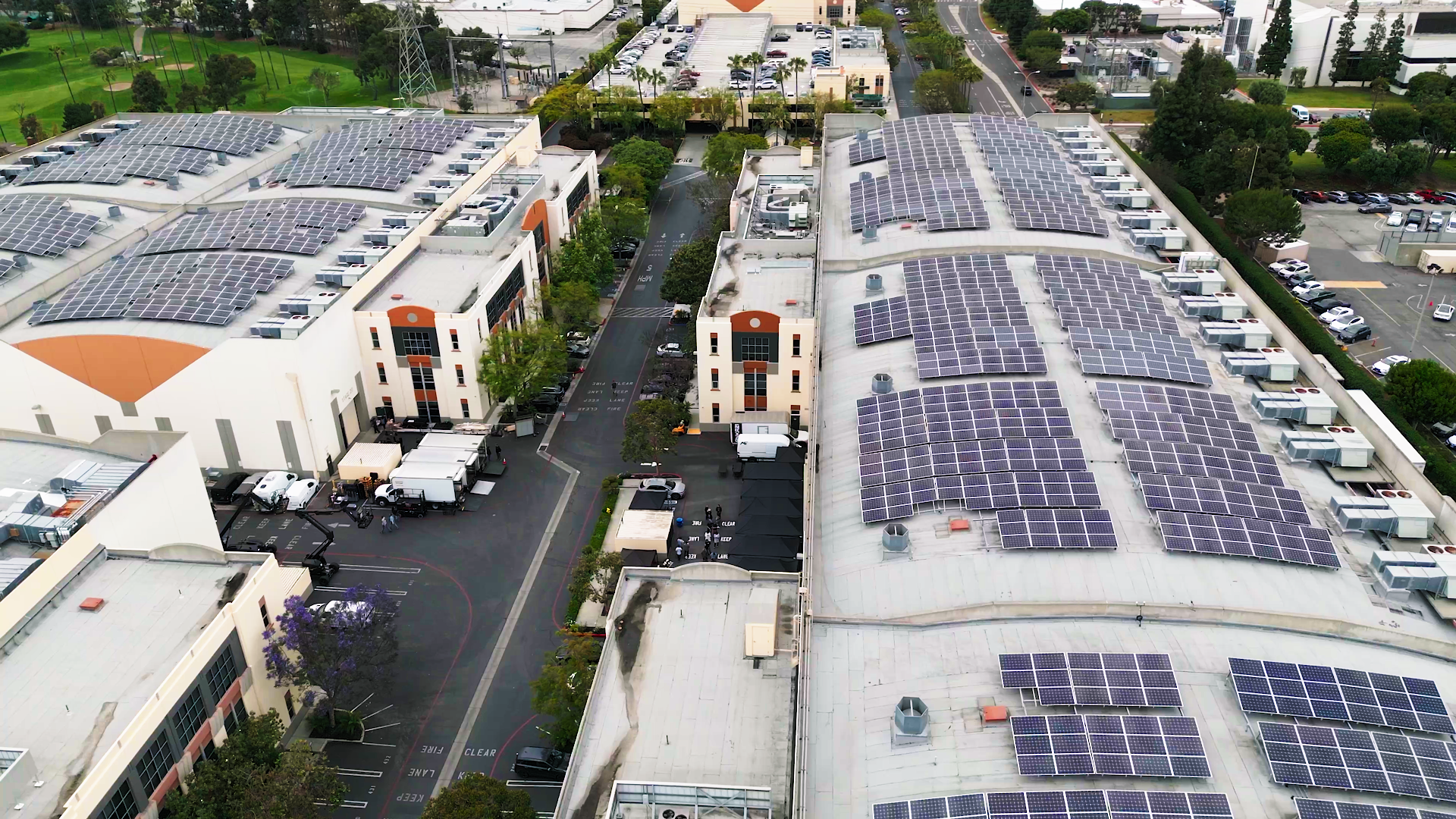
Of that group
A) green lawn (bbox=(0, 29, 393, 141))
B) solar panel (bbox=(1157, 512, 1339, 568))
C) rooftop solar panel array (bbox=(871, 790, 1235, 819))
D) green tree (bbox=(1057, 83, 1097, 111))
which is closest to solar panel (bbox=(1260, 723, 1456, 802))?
rooftop solar panel array (bbox=(871, 790, 1235, 819))

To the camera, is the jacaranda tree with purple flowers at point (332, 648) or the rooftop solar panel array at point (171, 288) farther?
the rooftop solar panel array at point (171, 288)

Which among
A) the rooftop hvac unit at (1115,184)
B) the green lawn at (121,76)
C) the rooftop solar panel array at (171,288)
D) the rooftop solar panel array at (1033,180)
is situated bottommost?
the green lawn at (121,76)

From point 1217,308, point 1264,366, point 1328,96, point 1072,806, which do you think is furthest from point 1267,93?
point 1072,806

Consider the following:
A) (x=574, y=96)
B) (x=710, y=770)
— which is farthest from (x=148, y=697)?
(x=574, y=96)

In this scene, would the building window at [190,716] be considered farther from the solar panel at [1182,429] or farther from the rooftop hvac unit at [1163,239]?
the rooftop hvac unit at [1163,239]

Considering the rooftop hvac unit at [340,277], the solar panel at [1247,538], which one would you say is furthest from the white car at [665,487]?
the solar panel at [1247,538]

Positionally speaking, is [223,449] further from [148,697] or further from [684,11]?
[684,11]

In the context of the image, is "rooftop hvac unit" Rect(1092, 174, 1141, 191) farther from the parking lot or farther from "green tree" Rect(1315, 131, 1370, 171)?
"green tree" Rect(1315, 131, 1370, 171)
